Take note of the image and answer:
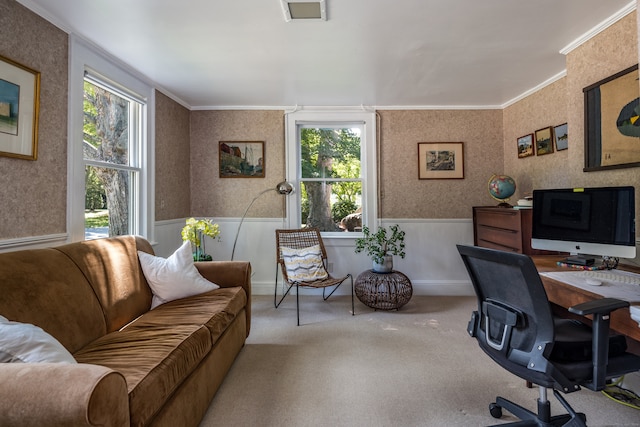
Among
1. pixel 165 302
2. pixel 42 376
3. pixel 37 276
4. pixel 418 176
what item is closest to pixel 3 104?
pixel 37 276

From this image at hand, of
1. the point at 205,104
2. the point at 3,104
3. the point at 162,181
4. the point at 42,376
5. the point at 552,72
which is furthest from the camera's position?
the point at 205,104

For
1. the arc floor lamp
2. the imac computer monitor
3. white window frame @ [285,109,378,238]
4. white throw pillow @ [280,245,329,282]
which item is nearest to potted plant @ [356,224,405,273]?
white window frame @ [285,109,378,238]

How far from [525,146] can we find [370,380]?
10.3 ft

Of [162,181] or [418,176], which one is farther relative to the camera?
[418,176]

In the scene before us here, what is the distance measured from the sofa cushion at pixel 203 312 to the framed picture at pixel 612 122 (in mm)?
2840

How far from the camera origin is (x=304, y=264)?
11.3ft

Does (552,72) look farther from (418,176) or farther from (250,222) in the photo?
(250,222)

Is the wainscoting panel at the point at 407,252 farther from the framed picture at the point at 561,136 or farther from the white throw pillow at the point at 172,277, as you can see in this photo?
the white throw pillow at the point at 172,277

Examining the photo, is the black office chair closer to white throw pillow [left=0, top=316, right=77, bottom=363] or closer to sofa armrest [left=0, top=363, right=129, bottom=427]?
sofa armrest [left=0, top=363, right=129, bottom=427]

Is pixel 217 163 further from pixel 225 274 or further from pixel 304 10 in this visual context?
pixel 304 10

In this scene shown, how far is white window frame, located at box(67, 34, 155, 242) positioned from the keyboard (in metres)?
3.33

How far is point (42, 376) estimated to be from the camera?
3.00ft

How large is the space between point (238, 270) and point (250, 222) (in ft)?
4.94

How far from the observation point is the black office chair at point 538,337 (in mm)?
1230
